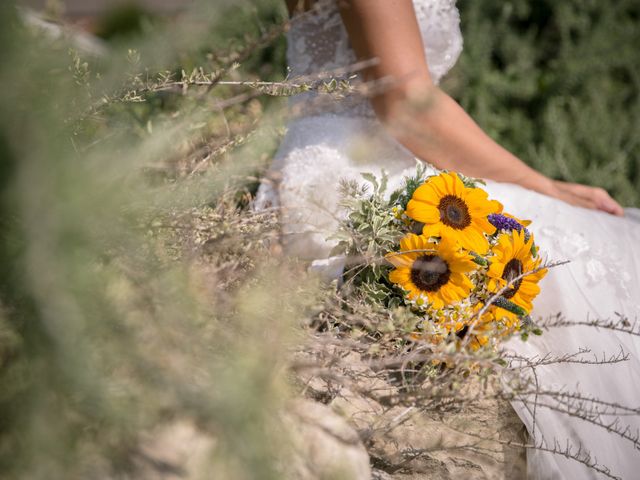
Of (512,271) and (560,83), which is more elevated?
(560,83)

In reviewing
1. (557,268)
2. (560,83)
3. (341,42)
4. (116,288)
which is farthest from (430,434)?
(560,83)

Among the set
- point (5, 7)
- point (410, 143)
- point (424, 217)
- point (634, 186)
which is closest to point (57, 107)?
point (5, 7)

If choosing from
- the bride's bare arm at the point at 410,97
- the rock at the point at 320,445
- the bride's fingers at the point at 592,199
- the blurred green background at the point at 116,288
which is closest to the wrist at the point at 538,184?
the bride's bare arm at the point at 410,97

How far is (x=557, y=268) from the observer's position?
1598 millimetres

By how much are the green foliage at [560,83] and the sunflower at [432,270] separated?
85.0 inches

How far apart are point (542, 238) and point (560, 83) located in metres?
2.35

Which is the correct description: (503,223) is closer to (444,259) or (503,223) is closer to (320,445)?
(444,259)

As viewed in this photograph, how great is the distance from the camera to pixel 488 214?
142 cm

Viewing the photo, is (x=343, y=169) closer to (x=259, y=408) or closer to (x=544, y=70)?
(x=259, y=408)

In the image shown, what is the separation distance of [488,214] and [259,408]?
2.91 ft

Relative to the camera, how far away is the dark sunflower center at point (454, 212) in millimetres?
1348

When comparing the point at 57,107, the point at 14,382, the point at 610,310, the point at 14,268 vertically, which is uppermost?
the point at 57,107

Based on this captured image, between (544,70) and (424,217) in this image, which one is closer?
(424,217)

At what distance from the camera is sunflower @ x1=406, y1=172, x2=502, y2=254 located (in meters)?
1.33
